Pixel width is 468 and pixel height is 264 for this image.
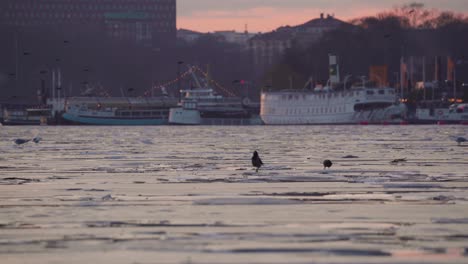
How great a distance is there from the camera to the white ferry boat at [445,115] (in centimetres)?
14412

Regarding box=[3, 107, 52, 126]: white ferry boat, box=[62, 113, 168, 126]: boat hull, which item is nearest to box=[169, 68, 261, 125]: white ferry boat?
box=[62, 113, 168, 126]: boat hull

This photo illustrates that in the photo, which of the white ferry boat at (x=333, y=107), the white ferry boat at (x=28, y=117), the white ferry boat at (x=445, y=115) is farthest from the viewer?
the white ferry boat at (x=28, y=117)

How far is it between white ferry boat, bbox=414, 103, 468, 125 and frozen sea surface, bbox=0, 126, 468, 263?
9674 cm

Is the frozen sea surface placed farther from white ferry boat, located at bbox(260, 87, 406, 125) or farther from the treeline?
the treeline

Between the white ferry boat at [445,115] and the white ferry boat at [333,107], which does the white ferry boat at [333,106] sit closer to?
the white ferry boat at [333,107]

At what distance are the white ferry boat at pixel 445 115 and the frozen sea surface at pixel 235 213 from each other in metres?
96.7

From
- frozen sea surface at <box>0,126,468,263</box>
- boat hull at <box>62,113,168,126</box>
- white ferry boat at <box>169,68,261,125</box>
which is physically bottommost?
boat hull at <box>62,113,168,126</box>

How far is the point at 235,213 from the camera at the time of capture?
29344 mm

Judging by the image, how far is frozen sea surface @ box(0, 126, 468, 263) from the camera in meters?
24.0

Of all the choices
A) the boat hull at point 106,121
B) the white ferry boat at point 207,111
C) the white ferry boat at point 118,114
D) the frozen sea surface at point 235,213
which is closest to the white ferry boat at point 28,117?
the white ferry boat at point 118,114

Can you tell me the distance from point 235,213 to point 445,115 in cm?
11832

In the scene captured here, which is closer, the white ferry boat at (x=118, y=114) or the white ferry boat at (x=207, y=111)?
the white ferry boat at (x=207, y=111)

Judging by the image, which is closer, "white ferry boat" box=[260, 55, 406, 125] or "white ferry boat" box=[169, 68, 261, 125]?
"white ferry boat" box=[260, 55, 406, 125]

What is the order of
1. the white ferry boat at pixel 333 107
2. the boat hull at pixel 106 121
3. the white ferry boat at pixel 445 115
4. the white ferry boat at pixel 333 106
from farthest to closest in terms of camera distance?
1. the boat hull at pixel 106 121
2. the white ferry boat at pixel 333 106
3. the white ferry boat at pixel 333 107
4. the white ferry boat at pixel 445 115
